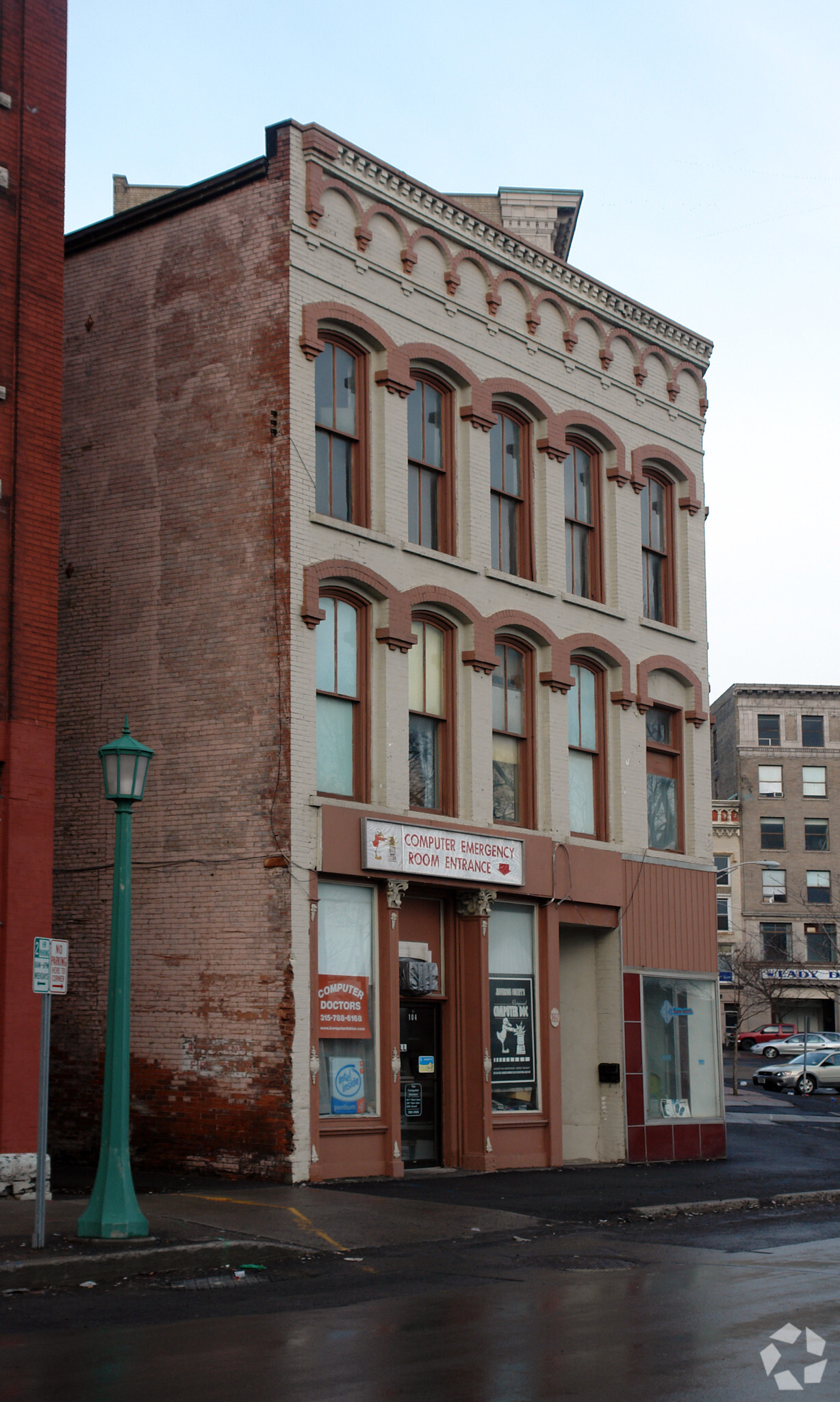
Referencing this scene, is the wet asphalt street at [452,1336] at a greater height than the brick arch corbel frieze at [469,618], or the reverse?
the brick arch corbel frieze at [469,618]

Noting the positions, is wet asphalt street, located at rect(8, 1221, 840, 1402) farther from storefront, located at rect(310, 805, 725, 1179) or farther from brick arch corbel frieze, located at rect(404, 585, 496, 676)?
brick arch corbel frieze, located at rect(404, 585, 496, 676)

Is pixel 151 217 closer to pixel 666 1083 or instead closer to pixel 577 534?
pixel 577 534

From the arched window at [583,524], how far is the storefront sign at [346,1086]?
8.78 metres

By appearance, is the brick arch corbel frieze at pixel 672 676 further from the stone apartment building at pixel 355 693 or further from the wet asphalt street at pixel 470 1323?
the wet asphalt street at pixel 470 1323

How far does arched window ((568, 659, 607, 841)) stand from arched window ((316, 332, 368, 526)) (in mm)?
5396

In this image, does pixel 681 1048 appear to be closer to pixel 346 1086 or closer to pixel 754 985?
pixel 346 1086

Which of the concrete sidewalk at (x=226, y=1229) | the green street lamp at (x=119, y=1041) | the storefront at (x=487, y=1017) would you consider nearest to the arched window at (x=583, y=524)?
the storefront at (x=487, y=1017)

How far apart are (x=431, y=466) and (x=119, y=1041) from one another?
1134 cm

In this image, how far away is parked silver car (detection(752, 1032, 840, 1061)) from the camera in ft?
186

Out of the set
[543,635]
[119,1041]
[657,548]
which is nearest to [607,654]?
[543,635]

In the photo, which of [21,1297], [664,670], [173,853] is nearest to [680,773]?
[664,670]

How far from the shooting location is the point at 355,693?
20.5 meters

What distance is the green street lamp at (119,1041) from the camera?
12.6 metres

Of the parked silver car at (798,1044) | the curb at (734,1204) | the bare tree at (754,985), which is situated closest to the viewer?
the curb at (734,1204)
